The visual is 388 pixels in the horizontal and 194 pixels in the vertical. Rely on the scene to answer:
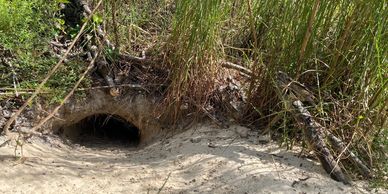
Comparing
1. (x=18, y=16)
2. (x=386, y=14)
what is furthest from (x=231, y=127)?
(x=18, y=16)

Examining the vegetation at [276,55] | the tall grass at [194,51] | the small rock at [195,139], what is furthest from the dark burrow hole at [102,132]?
the small rock at [195,139]

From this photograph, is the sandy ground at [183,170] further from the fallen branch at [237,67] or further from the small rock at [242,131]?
the fallen branch at [237,67]

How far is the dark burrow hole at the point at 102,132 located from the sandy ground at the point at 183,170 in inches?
24.1

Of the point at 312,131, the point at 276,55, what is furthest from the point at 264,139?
the point at 276,55

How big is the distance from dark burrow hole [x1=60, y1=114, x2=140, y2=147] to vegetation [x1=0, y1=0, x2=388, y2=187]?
546mm

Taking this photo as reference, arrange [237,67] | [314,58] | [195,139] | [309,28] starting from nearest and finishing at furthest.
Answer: [309,28], [314,58], [195,139], [237,67]

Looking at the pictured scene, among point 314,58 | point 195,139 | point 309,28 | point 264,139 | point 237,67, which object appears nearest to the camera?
point 309,28

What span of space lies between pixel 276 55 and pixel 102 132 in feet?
5.99

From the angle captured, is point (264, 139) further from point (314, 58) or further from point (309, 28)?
point (309, 28)

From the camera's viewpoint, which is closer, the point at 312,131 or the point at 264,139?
the point at 312,131

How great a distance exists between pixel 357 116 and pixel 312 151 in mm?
310

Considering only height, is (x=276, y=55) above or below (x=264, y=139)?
above

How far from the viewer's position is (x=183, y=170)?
2.68 m

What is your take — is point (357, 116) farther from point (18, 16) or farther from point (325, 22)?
point (18, 16)
